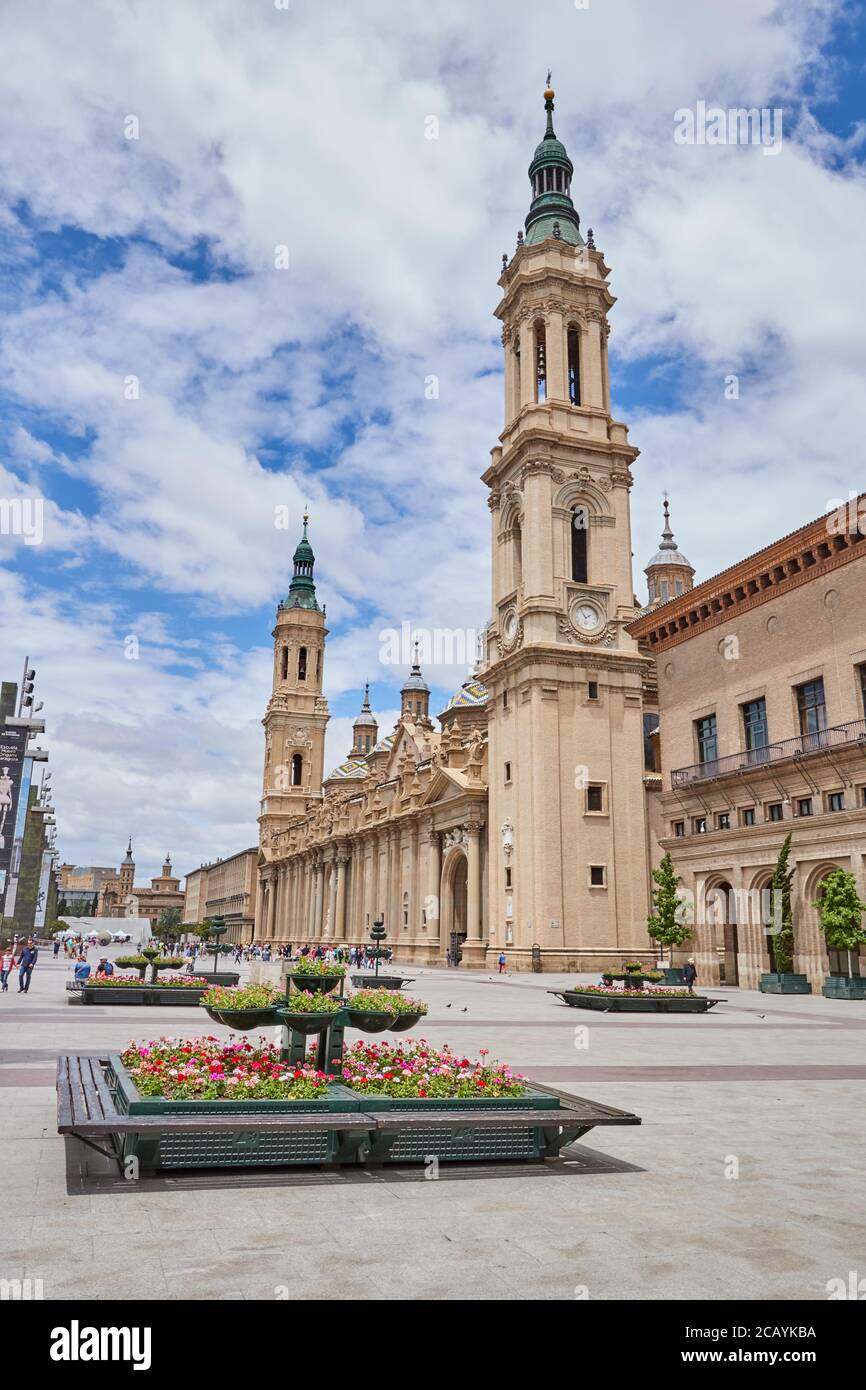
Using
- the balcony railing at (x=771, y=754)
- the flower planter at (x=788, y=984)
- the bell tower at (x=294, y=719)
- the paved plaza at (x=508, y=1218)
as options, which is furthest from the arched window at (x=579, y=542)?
the bell tower at (x=294, y=719)

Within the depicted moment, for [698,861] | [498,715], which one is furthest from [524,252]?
[698,861]

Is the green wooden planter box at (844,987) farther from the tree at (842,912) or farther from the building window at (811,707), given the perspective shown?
the building window at (811,707)

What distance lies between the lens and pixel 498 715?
58.0m

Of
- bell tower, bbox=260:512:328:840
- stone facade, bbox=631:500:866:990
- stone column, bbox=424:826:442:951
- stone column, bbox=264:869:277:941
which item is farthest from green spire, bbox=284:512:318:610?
stone facade, bbox=631:500:866:990

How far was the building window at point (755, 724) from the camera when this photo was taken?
39.9 meters

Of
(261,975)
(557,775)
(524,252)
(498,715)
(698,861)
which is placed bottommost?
(261,975)

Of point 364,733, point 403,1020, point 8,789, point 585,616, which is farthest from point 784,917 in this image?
point 364,733

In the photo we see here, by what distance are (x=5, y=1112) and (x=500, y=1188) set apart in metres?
5.59

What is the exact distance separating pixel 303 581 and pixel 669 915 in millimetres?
98550

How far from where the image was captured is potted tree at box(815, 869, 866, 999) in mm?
31875

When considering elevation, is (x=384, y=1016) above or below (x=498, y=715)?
below

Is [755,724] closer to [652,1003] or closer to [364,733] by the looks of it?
[652,1003]

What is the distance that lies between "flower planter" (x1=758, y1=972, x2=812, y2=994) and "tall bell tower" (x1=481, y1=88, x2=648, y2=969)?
16.1m

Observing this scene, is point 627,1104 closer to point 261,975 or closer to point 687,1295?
point 261,975
